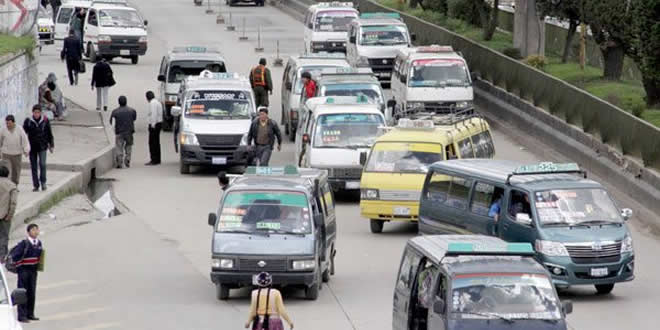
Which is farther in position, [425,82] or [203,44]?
[203,44]

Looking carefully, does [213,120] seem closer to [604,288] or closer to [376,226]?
[376,226]

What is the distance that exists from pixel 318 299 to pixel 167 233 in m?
7.11

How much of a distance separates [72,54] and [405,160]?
23156mm

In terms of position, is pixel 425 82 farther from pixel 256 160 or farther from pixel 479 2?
pixel 479 2

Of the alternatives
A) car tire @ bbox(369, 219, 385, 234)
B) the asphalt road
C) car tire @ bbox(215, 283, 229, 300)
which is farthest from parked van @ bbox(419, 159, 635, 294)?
car tire @ bbox(215, 283, 229, 300)

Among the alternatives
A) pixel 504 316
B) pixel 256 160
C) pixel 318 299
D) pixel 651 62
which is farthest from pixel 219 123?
pixel 504 316

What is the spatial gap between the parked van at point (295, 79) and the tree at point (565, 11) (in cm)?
613

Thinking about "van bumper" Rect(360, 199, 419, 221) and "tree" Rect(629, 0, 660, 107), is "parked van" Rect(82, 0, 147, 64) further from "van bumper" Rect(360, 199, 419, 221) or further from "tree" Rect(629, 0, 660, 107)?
"van bumper" Rect(360, 199, 419, 221)

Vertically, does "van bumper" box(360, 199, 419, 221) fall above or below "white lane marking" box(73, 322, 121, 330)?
below

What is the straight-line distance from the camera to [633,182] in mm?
32688

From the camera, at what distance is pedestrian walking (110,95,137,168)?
38188 mm

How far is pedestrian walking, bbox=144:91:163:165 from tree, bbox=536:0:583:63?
1204 cm

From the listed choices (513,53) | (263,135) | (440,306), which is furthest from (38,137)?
(513,53)

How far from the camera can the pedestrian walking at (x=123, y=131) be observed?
125 feet
